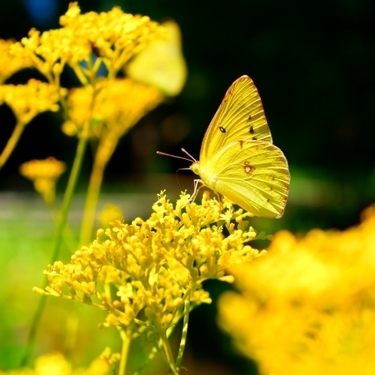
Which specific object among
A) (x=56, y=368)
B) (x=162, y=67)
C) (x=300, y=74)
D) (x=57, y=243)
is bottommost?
(x=56, y=368)

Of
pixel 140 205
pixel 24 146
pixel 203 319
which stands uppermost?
pixel 24 146

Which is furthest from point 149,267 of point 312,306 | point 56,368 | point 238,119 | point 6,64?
point 6,64

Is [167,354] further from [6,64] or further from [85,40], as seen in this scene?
[6,64]

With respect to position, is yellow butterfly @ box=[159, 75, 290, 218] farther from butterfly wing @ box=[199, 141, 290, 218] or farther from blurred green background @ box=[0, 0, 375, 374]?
blurred green background @ box=[0, 0, 375, 374]

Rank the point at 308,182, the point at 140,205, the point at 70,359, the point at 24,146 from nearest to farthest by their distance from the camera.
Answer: the point at 70,359, the point at 308,182, the point at 140,205, the point at 24,146

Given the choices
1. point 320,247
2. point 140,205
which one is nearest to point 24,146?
point 140,205

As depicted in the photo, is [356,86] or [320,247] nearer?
[320,247]

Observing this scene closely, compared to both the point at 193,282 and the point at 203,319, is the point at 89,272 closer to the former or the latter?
the point at 193,282
